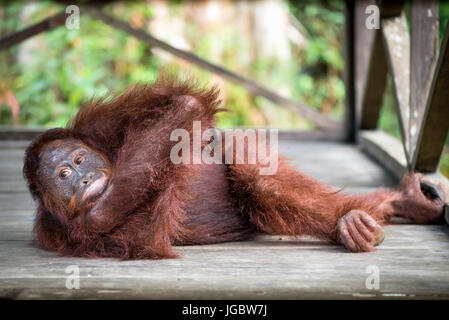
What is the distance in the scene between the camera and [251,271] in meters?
1.78

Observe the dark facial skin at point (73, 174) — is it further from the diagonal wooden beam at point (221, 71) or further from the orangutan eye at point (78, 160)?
the diagonal wooden beam at point (221, 71)

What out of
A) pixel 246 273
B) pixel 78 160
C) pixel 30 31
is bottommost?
pixel 246 273

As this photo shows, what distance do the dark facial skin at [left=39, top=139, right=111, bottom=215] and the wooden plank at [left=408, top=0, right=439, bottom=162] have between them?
1518 mm

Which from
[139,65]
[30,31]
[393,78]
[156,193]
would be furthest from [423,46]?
[139,65]

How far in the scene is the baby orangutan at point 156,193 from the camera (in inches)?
77.5

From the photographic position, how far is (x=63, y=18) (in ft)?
12.9

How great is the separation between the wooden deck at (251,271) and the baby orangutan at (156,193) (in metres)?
0.07

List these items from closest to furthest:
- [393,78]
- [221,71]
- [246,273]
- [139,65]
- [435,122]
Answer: [246,273], [435,122], [393,78], [221,71], [139,65]

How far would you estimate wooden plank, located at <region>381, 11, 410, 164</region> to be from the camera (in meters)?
2.91

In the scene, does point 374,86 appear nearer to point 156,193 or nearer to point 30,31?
point 156,193

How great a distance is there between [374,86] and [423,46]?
106 cm

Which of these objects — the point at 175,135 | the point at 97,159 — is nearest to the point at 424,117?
the point at 175,135
